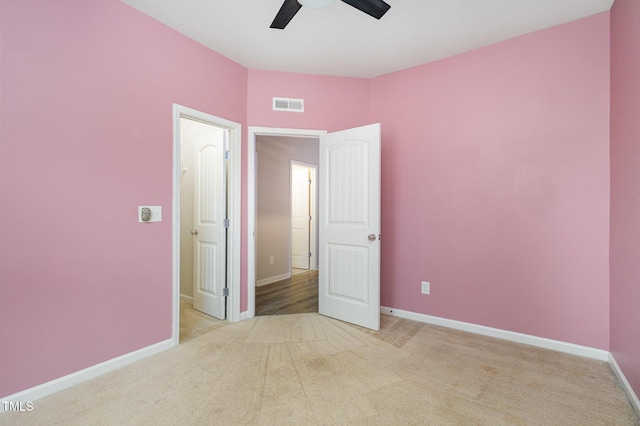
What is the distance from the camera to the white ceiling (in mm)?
2148

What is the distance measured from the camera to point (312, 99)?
3227mm

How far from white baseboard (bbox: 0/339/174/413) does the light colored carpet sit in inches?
2.2

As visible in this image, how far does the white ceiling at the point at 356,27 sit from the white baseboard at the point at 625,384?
2.59 m

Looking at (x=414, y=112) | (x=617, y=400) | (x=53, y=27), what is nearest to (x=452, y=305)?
(x=617, y=400)

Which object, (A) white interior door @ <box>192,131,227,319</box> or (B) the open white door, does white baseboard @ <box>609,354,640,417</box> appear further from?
(A) white interior door @ <box>192,131,227,319</box>

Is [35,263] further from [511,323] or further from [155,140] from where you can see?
[511,323]

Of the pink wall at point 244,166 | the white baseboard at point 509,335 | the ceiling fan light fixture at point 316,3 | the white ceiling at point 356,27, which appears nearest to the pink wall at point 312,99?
the pink wall at point 244,166

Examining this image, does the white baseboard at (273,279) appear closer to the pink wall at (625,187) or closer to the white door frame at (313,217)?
the white door frame at (313,217)

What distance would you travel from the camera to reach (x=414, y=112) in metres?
3.09

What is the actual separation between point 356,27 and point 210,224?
2382 mm

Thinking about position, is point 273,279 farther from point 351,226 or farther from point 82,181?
point 82,181

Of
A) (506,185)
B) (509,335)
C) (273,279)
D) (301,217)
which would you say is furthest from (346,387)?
(301,217)

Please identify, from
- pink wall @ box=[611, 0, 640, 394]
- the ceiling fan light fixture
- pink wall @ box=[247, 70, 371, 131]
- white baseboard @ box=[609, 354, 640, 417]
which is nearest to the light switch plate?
pink wall @ box=[247, 70, 371, 131]

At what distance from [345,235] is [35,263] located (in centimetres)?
234
